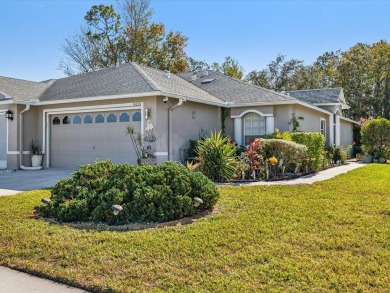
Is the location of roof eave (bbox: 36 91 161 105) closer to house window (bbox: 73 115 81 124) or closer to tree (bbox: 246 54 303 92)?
house window (bbox: 73 115 81 124)

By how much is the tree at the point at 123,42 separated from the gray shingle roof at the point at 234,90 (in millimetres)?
13082

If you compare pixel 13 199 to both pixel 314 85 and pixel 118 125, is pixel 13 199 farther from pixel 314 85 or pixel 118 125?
pixel 314 85

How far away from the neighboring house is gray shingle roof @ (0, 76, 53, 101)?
0.15 feet

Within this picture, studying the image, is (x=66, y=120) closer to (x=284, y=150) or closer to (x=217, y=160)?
(x=217, y=160)

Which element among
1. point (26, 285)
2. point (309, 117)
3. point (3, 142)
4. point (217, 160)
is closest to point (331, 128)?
point (309, 117)

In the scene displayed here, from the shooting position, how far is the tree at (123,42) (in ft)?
103

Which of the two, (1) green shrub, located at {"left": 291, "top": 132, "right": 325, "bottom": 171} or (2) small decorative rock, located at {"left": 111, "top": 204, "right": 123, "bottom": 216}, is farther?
(1) green shrub, located at {"left": 291, "top": 132, "right": 325, "bottom": 171}

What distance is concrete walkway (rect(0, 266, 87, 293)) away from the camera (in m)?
3.47

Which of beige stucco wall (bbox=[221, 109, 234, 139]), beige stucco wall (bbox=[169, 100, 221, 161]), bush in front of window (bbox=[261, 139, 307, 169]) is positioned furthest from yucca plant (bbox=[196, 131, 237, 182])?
beige stucco wall (bbox=[221, 109, 234, 139])

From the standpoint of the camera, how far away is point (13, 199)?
801 cm

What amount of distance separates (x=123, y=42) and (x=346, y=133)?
2128 centimetres

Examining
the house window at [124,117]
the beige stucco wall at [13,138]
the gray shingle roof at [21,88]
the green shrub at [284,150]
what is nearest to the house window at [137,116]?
the house window at [124,117]

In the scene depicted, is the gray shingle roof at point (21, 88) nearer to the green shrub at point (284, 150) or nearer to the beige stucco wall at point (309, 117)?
the green shrub at point (284, 150)

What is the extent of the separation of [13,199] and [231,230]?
18.4ft
